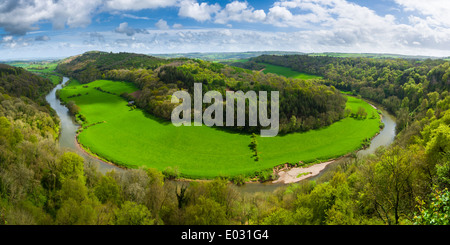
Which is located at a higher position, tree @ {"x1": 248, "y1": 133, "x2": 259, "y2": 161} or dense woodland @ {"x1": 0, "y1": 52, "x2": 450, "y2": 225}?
dense woodland @ {"x1": 0, "y1": 52, "x2": 450, "y2": 225}

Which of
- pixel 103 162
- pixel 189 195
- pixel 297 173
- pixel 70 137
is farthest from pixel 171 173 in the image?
pixel 70 137

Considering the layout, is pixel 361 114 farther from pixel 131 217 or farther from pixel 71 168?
pixel 71 168

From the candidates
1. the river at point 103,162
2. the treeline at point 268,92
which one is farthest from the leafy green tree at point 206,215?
the treeline at point 268,92

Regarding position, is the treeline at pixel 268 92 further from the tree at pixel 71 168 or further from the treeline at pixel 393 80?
the tree at pixel 71 168

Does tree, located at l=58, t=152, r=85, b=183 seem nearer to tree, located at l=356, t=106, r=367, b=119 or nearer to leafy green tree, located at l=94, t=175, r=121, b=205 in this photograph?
leafy green tree, located at l=94, t=175, r=121, b=205

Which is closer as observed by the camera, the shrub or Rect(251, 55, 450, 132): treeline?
the shrub

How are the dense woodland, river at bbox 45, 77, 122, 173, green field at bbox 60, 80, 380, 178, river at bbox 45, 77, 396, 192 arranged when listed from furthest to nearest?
1. green field at bbox 60, 80, 380, 178
2. river at bbox 45, 77, 122, 173
3. river at bbox 45, 77, 396, 192
4. the dense woodland

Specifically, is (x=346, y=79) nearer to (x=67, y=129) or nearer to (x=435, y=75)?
(x=435, y=75)

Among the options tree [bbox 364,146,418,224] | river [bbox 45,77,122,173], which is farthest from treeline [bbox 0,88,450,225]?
river [bbox 45,77,122,173]
